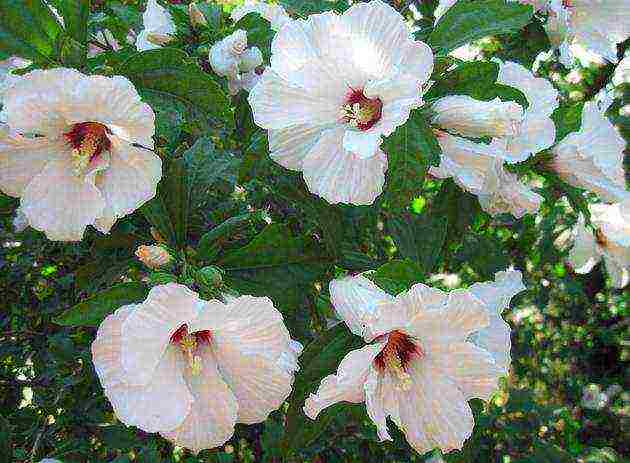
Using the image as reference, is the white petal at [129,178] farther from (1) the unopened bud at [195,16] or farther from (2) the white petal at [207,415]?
(1) the unopened bud at [195,16]

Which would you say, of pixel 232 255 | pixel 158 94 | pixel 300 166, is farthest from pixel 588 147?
pixel 158 94

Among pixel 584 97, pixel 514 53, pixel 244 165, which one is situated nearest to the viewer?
pixel 244 165

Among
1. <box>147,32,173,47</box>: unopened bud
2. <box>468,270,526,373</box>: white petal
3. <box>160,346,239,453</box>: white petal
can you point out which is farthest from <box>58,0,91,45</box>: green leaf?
<box>468,270,526,373</box>: white petal

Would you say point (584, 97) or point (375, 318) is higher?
point (375, 318)

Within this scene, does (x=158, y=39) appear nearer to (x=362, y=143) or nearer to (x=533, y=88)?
(x=362, y=143)

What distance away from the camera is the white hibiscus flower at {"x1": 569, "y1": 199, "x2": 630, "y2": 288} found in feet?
6.14

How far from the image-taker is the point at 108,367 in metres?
1.13

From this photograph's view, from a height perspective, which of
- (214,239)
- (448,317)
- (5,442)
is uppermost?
(448,317)

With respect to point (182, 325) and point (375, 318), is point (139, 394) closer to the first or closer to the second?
point (182, 325)

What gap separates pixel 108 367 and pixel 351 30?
67 centimetres

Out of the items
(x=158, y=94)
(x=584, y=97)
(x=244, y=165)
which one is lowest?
(x=584, y=97)

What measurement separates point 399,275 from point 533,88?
2.00ft

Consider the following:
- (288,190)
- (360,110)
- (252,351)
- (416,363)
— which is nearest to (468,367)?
(416,363)

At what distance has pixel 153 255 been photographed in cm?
125
